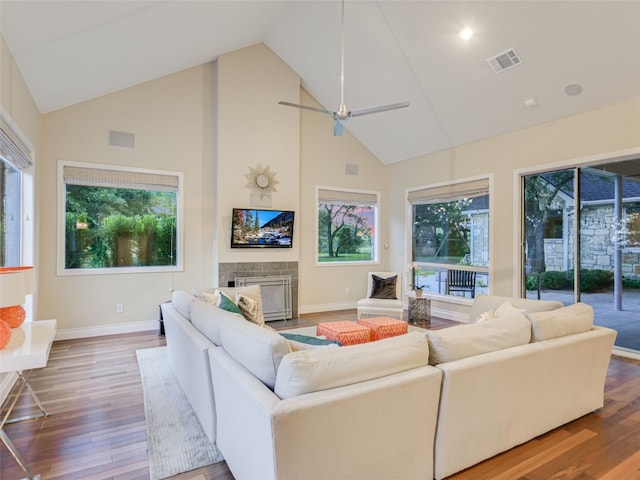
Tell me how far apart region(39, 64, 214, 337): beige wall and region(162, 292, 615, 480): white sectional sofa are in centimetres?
305

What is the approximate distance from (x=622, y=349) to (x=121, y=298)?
659cm

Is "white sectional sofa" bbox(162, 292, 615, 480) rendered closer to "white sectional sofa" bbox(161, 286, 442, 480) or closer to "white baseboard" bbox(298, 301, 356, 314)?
"white sectional sofa" bbox(161, 286, 442, 480)

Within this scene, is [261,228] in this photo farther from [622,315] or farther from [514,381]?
[622,315]

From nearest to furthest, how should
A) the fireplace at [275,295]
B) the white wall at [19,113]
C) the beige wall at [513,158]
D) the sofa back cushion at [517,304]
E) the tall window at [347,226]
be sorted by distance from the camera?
the white wall at [19,113]
the sofa back cushion at [517,304]
the beige wall at [513,158]
the fireplace at [275,295]
the tall window at [347,226]

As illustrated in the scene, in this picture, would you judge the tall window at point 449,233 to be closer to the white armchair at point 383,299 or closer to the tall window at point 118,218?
the white armchair at point 383,299

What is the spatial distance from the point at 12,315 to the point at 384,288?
442 cm

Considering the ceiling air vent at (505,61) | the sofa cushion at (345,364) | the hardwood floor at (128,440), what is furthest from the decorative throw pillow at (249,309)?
the ceiling air vent at (505,61)

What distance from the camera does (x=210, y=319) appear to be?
249 cm

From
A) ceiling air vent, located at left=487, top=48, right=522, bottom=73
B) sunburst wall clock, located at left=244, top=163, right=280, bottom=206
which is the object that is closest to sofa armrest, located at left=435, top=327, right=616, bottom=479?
ceiling air vent, located at left=487, top=48, right=522, bottom=73

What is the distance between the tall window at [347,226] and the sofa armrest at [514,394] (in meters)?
4.67

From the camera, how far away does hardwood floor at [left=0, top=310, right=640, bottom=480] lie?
209 cm

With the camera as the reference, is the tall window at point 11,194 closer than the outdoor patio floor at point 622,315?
Yes

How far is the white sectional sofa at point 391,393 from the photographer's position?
5.14ft

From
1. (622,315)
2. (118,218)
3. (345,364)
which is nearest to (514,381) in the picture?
(345,364)
